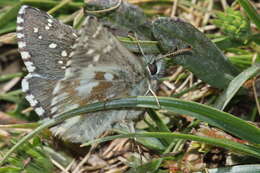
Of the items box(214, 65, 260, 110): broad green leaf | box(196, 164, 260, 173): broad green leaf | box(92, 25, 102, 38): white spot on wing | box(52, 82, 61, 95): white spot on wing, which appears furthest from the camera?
box(214, 65, 260, 110): broad green leaf

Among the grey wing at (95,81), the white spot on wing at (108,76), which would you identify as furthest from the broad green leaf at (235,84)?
the white spot on wing at (108,76)

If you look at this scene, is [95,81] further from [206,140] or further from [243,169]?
[243,169]

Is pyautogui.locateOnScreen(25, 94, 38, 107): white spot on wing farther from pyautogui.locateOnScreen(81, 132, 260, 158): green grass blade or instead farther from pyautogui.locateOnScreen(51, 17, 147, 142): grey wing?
pyautogui.locateOnScreen(81, 132, 260, 158): green grass blade

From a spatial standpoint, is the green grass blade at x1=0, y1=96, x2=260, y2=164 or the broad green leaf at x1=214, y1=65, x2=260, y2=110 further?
the broad green leaf at x1=214, y1=65, x2=260, y2=110

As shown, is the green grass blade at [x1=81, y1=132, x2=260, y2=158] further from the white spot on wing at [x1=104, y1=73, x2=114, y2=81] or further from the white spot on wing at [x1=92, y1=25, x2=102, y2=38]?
the white spot on wing at [x1=92, y1=25, x2=102, y2=38]

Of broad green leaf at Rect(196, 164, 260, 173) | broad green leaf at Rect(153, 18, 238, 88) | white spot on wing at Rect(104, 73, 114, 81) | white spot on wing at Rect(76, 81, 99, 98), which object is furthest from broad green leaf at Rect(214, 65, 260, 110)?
white spot on wing at Rect(76, 81, 99, 98)

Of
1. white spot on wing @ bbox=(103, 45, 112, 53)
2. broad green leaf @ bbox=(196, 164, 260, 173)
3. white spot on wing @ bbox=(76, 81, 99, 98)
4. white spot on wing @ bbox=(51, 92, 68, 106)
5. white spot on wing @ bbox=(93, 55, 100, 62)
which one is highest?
white spot on wing @ bbox=(103, 45, 112, 53)

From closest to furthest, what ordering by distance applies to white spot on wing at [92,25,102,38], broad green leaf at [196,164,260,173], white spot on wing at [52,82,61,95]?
white spot on wing at [92,25,102,38] < broad green leaf at [196,164,260,173] < white spot on wing at [52,82,61,95]

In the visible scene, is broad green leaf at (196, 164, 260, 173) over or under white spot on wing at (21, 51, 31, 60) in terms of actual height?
under
